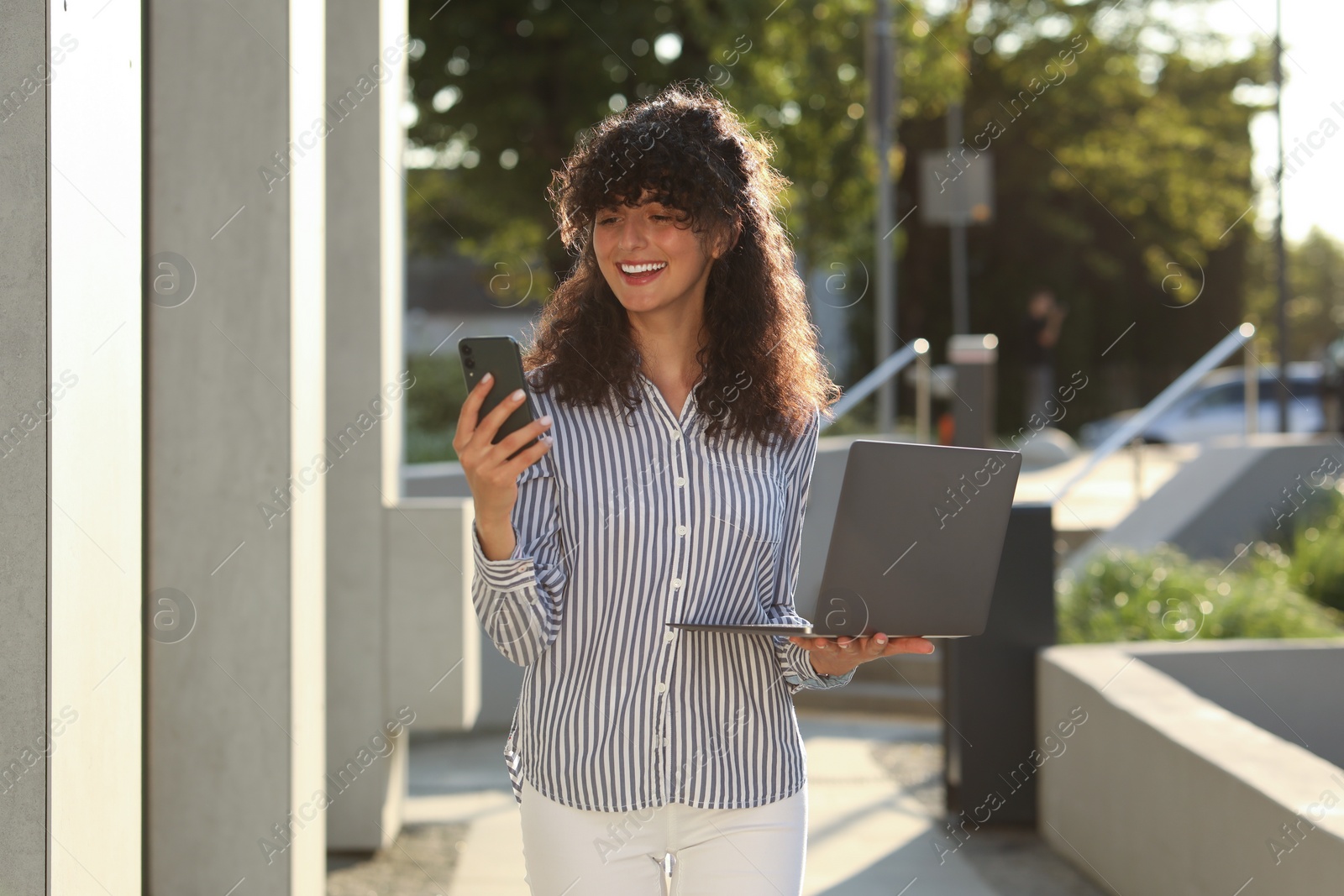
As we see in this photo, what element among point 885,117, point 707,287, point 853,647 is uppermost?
point 885,117

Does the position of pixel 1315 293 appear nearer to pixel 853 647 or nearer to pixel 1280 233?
pixel 1280 233

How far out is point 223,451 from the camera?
144 inches

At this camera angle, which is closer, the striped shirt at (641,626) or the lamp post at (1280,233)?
the striped shirt at (641,626)

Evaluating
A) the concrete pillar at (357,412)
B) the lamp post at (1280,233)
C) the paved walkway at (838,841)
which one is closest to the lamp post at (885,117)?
the lamp post at (1280,233)

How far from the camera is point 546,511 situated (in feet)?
7.44

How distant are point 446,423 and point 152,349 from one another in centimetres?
1258

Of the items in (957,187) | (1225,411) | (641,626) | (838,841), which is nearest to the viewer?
(641,626)

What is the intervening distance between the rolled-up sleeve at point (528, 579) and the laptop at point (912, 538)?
23 centimetres

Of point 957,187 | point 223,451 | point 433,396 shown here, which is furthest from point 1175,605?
point 433,396

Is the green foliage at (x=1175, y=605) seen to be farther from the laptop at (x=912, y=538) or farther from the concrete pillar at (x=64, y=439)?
the concrete pillar at (x=64, y=439)

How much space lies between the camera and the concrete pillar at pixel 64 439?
90.7 inches

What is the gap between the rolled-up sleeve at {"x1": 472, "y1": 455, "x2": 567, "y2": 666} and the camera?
2.15m

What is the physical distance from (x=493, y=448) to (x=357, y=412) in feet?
11.0

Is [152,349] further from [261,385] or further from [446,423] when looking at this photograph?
[446,423]
